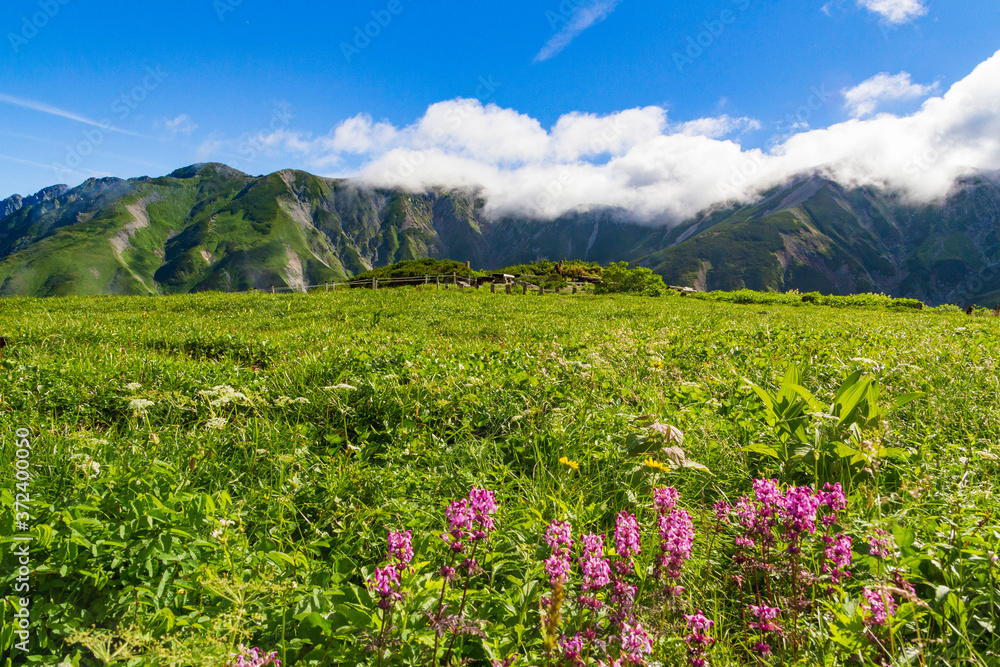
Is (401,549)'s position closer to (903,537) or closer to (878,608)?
(878,608)

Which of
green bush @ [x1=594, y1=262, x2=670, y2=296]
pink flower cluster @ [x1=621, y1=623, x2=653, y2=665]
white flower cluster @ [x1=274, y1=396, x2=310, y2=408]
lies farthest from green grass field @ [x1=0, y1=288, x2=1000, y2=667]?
green bush @ [x1=594, y1=262, x2=670, y2=296]

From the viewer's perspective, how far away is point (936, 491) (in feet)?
10.7

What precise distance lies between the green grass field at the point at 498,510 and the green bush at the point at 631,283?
1379 inches

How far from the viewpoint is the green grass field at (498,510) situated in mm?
2072

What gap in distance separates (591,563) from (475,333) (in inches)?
426

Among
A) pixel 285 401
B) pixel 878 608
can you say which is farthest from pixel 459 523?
pixel 285 401

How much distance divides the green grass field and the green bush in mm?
35032

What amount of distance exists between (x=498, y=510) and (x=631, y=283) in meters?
43.2

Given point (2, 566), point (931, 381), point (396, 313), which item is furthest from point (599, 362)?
point (396, 313)

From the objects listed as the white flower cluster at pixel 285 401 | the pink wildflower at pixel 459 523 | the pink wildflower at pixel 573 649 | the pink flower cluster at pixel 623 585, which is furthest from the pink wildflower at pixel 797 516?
the white flower cluster at pixel 285 401

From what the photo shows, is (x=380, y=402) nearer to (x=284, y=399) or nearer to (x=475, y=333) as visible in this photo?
(x=284, y=399)

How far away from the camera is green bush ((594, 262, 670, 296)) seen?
138ft

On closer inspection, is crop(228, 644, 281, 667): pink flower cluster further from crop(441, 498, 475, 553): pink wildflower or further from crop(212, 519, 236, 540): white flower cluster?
crop(212, 519, 236, 540): white flower cluster

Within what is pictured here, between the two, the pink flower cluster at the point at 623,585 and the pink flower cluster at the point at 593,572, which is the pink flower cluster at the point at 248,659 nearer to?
the pink flower cluster at the point at 593,572
